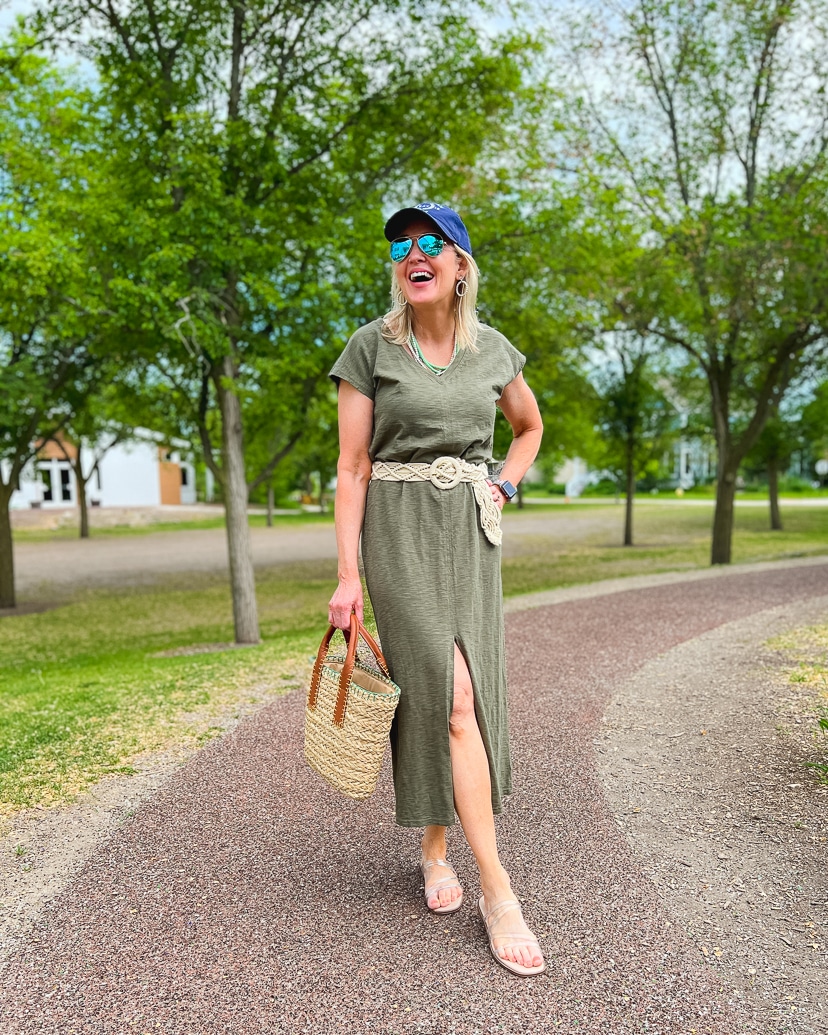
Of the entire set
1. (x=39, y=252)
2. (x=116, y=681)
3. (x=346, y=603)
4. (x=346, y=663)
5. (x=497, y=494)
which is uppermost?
(x=39, y=252)

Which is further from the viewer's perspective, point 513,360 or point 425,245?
point 513,360

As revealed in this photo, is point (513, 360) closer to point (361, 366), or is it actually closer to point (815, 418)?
point (361, 366)

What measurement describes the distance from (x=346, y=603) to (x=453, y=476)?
1.75 ft

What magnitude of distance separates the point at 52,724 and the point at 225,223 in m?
5.39

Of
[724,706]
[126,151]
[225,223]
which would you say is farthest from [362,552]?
[126,151]

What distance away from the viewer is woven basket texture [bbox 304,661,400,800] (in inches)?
106

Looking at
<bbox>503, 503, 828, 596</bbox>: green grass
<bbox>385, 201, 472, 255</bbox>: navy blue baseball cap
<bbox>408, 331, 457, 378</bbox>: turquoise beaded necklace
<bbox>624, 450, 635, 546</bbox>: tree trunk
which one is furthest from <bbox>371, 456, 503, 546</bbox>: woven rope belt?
<bbox>624, 450, 635, 546</bbox>: tree trunk

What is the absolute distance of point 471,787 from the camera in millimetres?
2779

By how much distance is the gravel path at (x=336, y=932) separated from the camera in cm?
240

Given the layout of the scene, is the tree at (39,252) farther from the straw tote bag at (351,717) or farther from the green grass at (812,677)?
the green grass at (812,677)

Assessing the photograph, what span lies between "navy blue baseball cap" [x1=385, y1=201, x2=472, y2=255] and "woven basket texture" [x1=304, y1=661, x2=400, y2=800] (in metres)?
1.42

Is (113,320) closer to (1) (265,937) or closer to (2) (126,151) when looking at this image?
(2) (126,151)

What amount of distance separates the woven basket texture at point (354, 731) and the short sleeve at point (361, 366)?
92 centimetres

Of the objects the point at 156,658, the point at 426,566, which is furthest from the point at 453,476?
the point at 156,658
